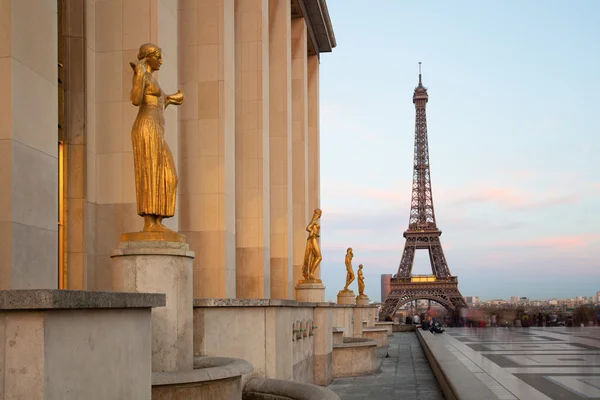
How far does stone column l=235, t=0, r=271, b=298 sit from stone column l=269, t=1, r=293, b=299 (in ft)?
13.9

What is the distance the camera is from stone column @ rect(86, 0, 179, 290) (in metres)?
15.7

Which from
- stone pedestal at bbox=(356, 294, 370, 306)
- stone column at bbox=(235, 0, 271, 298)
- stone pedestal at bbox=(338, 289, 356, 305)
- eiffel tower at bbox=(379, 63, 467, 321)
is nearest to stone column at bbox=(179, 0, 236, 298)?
stone column at bbox=(235, 0, 271, 298)

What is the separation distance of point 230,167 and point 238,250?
186 inches

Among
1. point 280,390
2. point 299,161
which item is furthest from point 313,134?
point 280,390

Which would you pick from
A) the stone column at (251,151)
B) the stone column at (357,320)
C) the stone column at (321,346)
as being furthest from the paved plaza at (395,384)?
the stone column at (357,320)

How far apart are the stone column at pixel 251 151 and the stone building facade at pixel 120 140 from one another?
4 centimetres

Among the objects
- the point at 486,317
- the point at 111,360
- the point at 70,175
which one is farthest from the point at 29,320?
the point at 486,317

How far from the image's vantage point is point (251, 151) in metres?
24.9

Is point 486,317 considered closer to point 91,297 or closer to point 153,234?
point 153,234

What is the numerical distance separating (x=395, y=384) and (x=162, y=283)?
13498 millimetres

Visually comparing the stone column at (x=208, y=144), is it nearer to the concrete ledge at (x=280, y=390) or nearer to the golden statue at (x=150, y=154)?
the concrete ledge at (x=280, y=390)

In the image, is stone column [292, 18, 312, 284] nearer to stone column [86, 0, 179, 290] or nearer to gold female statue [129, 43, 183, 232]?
stone column [86, 0, 179, 290]

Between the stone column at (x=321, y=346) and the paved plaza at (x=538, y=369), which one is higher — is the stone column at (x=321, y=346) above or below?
above

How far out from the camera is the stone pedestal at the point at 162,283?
9031 millimetres
